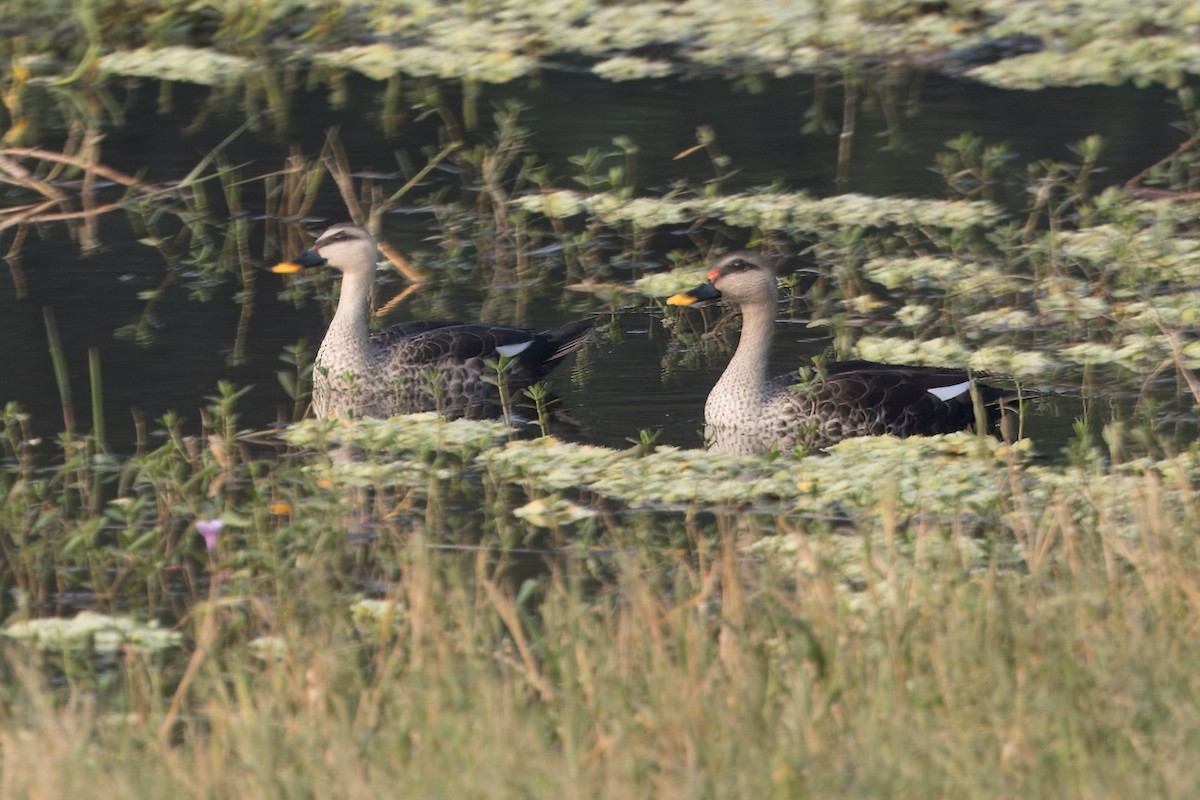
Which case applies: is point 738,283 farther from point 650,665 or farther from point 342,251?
point 650,665

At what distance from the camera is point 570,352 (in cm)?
1020

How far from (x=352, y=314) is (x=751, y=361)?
1.87 meters

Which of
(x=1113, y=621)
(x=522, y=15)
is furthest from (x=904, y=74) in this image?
(x=1113, y=621)

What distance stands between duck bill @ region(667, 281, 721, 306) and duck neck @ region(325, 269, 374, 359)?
1.40 meters

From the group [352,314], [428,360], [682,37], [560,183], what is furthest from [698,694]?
[682,37]

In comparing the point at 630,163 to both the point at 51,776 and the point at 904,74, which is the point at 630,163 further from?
the point at 51,776

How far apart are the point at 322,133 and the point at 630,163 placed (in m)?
2.00

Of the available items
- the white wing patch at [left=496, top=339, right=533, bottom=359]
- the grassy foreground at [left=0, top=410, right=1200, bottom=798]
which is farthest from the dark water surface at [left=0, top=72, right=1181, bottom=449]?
the grassy foreground at [left=0, top=410, right=1200, bottom=798]

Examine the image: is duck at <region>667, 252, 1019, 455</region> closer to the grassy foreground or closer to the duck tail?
the duck tail

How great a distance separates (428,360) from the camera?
9992mm

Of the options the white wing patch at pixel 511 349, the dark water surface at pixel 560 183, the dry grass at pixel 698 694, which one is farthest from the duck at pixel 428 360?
the dry grass at pixel 698 694

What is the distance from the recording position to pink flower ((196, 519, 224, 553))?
6.93 metres

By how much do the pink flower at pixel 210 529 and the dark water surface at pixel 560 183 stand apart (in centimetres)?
192

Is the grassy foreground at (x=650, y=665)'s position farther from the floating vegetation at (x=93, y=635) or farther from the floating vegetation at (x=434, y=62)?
the floating vegetation at (x=434, y=62)
